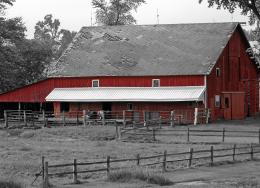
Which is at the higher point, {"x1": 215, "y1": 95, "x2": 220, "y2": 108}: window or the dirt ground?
{"x1": 215, "y1": 95, "x2": 220, "y2": 108}: window

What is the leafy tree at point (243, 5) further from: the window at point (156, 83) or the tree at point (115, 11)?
the tree at point (115, 11)

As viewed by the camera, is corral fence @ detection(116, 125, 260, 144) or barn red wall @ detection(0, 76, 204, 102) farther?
barn red wall @ detection(0, 76, 204, 102)

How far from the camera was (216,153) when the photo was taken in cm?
3856

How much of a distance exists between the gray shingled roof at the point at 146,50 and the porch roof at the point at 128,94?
1.40 metres

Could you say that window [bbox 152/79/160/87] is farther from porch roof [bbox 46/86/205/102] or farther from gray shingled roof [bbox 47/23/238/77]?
gray shingled roof [bbox 47/23/238/77]

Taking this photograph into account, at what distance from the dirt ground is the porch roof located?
148 inches

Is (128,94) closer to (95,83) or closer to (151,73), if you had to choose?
(151,73)

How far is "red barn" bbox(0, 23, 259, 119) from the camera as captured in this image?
59.1m

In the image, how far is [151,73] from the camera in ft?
198

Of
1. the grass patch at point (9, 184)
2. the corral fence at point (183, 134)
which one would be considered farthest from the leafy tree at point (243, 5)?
the grass patch at point (9, 184)

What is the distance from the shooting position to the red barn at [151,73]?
194ft

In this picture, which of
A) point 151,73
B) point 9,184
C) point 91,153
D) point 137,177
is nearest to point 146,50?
point 151,73

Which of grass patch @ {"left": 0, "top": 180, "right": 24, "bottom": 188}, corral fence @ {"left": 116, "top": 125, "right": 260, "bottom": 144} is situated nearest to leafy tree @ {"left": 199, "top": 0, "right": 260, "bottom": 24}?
corral fence @ {"left": 116, "top": 125, "right": 260, "bottom": 144}

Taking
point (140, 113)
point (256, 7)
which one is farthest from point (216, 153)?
point (140, 113)
